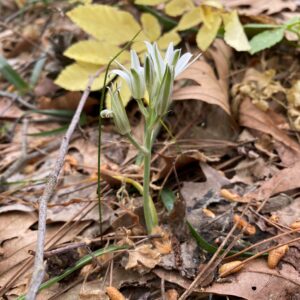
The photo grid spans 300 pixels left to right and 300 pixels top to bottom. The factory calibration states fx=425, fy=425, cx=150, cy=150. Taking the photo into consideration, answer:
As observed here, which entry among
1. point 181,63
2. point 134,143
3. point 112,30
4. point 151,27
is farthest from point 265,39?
point 134,143

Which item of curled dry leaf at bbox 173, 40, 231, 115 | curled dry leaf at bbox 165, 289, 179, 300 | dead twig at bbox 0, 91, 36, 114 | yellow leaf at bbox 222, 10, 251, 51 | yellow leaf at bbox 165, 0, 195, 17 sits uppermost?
yellow leaf at bbox 165, 0, 195, 17

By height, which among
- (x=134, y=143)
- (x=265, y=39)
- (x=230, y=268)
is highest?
(x=134, y=143)

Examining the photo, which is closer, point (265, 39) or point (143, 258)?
point (143, 258)

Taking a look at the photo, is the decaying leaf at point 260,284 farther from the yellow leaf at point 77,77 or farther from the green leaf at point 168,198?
the yellow leaf at point 77,77

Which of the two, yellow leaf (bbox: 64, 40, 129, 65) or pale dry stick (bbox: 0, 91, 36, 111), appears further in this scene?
pale dry stick (bbox: 0, 91, 36, 111)

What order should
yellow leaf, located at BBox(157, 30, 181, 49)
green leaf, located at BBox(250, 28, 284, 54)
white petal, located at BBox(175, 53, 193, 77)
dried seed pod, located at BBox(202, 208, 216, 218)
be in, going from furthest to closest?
yellow leaf, located at BBox(157, 30, 181, 49) < green leaf, located at BBox(250, 28, 284, 54) < dried seed pod, located at BBox(202, 208, 216, 218) < white petal, located at BBox(175, 53, 193, 77)

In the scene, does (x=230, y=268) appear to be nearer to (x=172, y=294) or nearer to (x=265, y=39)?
(x=172, y=294)

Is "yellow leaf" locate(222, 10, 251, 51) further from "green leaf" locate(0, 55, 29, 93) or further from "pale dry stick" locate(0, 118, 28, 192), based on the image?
"green leaf" locate(0, 55, 29, 93)

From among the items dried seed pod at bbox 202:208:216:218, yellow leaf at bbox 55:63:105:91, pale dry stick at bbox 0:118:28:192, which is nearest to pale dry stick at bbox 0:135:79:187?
pale dry stick at bbox 0:118:28:192
